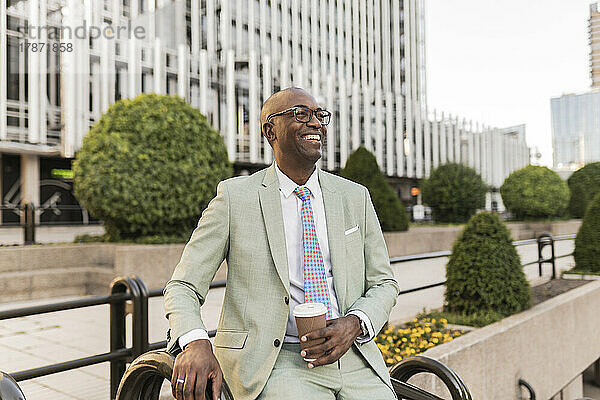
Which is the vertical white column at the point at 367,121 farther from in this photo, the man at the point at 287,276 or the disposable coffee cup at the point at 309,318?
the disposable coffee cup at the point at 309,318

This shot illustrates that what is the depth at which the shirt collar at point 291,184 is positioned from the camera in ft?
7.25

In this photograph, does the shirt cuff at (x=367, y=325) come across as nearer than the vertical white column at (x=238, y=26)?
Yes

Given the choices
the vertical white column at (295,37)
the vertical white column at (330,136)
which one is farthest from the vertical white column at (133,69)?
the vertical white column at (295,37)

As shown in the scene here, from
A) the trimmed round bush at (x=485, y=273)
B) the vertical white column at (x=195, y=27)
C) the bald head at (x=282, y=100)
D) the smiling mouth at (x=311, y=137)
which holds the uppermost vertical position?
the vertical white column at (x=195, y=27)

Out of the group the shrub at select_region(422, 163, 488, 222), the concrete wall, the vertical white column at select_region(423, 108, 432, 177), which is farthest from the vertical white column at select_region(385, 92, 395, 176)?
the concrete wall

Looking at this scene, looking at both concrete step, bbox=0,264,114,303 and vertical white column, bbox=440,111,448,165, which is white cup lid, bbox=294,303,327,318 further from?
vertical white column, bbox=440,111,448,165

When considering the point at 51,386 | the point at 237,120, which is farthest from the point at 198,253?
the point at 237,120

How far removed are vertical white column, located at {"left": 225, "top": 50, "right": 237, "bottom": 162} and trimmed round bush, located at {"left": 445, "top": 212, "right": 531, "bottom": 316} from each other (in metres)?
24.3

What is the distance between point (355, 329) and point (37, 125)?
23.2 metres

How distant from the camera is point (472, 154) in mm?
55031

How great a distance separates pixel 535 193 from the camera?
22938 millimetres

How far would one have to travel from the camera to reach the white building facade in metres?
22.2

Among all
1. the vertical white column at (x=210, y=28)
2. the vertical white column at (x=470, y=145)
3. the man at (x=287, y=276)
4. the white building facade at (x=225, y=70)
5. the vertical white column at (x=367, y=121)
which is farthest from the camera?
the vertical white column at (x=470, y=145)

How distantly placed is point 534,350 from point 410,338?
188cm
